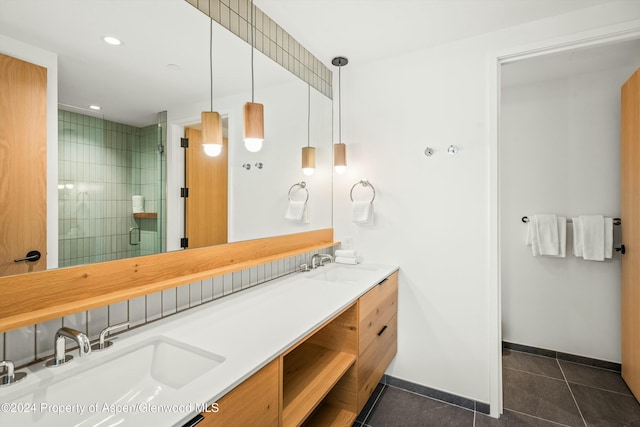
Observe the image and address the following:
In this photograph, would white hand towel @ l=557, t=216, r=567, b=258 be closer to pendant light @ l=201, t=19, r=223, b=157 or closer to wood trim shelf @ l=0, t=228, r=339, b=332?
wood trim shelf @ l=0, t=228, r=339, b=332

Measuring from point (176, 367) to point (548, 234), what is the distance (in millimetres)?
2766

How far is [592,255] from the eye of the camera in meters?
2.33

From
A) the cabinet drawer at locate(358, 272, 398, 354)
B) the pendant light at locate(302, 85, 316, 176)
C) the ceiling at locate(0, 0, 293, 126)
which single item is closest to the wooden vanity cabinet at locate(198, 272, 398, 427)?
the cabinet drawer at locate(358, 272, 398, 354)

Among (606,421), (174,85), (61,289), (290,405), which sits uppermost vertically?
(174,85)

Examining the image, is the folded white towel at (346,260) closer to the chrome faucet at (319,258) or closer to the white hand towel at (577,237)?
the chrome faucet at (319,258)

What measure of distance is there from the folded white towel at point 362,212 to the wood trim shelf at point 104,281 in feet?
2.74

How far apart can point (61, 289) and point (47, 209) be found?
0.25 m

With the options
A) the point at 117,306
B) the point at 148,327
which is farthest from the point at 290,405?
the point at 117,306

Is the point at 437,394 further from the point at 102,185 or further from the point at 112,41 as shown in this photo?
the point at 112,41

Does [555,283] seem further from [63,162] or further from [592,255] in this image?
[63,162]

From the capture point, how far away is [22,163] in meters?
0.88

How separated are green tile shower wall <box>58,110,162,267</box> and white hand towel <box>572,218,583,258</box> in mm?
2892

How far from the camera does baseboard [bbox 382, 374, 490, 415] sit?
1941 millimetres

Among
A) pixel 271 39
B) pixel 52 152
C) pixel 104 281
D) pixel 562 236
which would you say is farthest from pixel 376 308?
pixel 562 236
